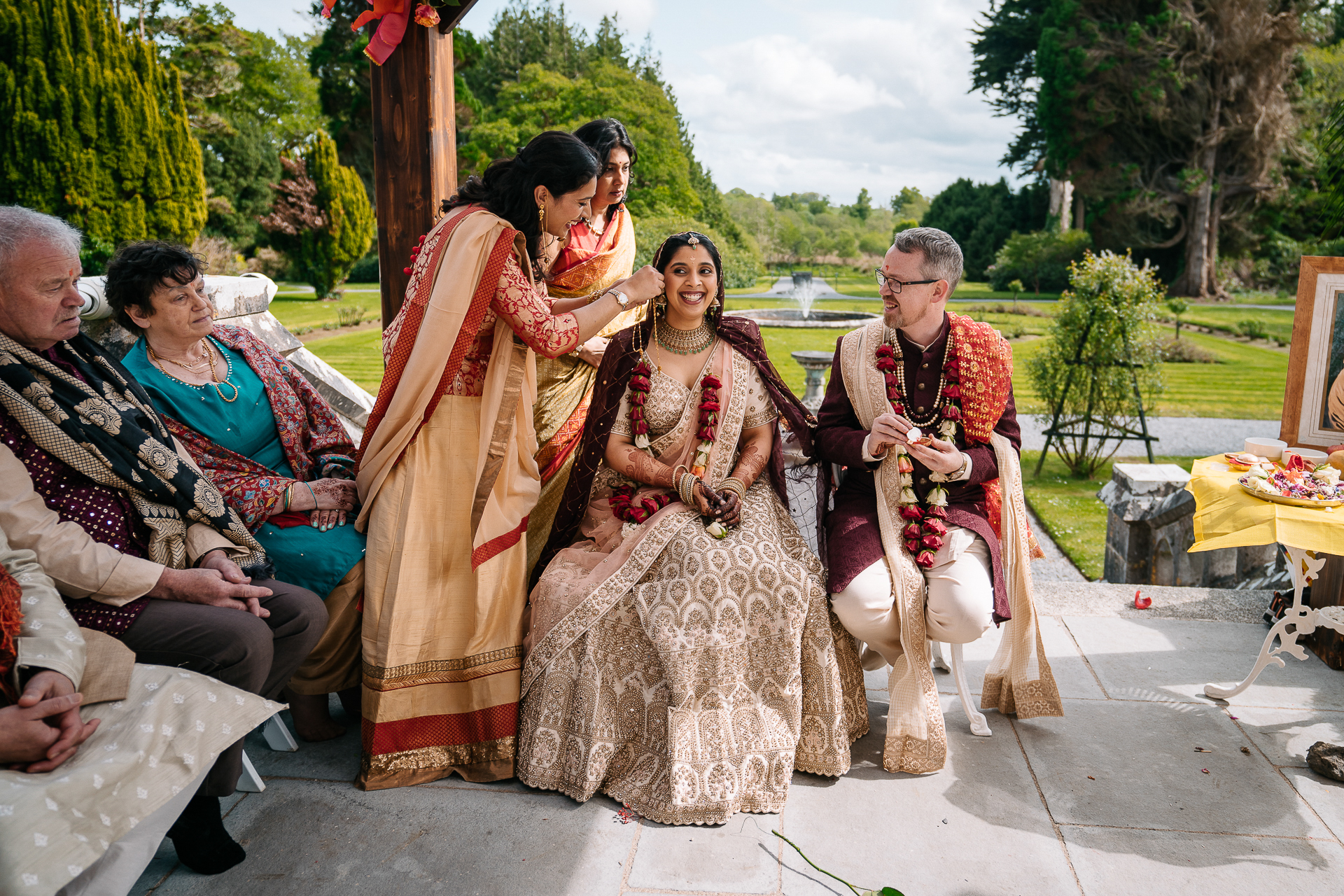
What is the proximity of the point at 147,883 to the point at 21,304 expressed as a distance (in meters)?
1.53

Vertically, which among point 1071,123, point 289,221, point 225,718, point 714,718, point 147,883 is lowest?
point 147,883

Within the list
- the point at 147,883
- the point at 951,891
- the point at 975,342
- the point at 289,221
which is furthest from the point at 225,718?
the point at 289,221

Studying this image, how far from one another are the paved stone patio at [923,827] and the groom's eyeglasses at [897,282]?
156cm

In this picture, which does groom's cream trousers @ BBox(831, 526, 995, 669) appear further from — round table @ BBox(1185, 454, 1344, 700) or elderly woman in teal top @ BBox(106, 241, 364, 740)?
elderly woman in teal top @ BBox(106, 241, 364, 740)

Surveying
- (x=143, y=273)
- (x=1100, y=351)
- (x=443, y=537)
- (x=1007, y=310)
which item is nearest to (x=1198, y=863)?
(x=443, y=537)

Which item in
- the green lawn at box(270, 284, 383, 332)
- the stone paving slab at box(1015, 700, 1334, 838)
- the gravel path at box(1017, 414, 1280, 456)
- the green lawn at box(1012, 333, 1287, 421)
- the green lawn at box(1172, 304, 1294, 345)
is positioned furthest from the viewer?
the green lawn at box(1172, 304, 1294, 345)

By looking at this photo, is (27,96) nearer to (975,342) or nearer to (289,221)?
(289,221)

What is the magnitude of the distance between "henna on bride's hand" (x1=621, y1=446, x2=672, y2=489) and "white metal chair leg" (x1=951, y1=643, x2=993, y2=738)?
45.6 inches

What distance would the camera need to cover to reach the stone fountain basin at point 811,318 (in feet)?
26.0

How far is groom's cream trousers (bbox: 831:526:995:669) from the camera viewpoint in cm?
277

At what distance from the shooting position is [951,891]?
222cm

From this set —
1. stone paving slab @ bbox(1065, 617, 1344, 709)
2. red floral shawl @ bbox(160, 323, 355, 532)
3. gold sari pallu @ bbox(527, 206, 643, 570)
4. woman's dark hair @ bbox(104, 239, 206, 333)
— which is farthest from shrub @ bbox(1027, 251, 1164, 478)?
woman's dark hair @ bbox(104, 239, 206, 333)

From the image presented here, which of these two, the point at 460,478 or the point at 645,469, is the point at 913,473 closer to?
the point at 645,469

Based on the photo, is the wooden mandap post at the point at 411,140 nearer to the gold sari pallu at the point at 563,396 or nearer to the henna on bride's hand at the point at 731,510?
the gold sari pallu at the point at 563,396
